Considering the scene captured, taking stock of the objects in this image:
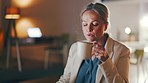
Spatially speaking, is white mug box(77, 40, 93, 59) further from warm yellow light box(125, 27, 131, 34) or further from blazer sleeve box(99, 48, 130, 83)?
warm yellow light box(125, 27, 131, 34)

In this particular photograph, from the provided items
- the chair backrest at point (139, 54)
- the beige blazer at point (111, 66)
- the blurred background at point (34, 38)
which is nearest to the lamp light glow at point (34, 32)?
the blurred background at point (34, 38)

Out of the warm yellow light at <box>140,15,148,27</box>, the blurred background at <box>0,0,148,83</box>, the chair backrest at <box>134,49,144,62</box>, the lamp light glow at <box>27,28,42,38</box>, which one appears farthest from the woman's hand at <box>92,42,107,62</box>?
the lamp light glow at <box>27,28,42,38</box>

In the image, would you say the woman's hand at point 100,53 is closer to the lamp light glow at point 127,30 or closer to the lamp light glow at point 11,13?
the lamp light glow at point 127,30

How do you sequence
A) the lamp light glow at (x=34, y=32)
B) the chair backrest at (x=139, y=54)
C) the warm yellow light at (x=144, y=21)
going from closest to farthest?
the chair backrest at (x=139, y=54) → the warm yellow light at (x=144, y=21) → the lamp light glow at (x=34, y=32)

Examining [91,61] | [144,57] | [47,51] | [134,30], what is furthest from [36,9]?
[91,61]

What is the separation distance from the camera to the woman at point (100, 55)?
76 centimetres

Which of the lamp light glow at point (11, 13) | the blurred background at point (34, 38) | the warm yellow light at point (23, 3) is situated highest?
the warm yellow light at point (23, 3)

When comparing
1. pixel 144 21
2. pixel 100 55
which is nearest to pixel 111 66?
pixel 100 55

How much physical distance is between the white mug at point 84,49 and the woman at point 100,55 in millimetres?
21

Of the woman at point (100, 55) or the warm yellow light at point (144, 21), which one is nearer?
the woman at point (100, 55)

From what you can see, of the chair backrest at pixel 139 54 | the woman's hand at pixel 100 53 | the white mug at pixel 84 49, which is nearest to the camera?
the woman's hand at pixel 100 53

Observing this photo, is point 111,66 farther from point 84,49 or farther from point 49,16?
point 49,16

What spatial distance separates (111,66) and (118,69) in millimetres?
66

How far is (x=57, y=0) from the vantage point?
353cm
